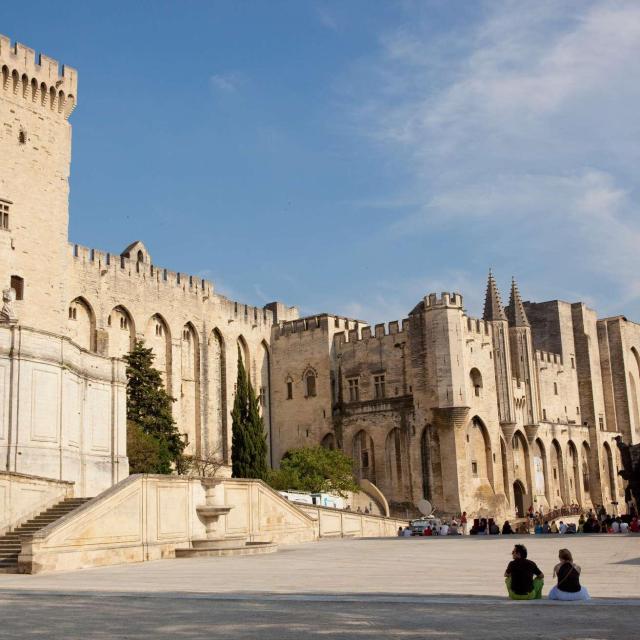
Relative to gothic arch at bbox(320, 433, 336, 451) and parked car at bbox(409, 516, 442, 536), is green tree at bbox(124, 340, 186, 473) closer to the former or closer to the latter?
parked car at bbox(409, 516, 442, 536)

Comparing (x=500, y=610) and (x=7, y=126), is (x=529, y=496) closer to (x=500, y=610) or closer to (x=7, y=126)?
(x=7, y=126)

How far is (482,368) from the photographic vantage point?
47.0 metres

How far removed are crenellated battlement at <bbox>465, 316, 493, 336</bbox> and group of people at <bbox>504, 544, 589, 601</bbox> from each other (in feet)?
122

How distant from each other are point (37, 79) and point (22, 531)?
21143mm

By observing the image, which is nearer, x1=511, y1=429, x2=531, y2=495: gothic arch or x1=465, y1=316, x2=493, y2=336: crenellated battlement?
x1=465, y1=316, x2=493, y2=336: crenellated battlement

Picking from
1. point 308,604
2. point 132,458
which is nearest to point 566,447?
point 132,458

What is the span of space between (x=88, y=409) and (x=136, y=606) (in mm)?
14319

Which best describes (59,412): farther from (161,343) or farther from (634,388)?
(634,388)

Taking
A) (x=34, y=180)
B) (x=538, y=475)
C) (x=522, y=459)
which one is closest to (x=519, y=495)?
(x=522, y=459)

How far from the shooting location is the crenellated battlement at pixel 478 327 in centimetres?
4697

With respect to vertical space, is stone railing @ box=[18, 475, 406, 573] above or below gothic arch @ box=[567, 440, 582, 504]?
below

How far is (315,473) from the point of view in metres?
41.6

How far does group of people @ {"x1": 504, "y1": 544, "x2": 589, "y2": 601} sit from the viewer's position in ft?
32.0

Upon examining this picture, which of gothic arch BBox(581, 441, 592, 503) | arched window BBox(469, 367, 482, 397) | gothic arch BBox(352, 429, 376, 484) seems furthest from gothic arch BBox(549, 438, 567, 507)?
gothic arch BBox(352, 429, 376, 484)
